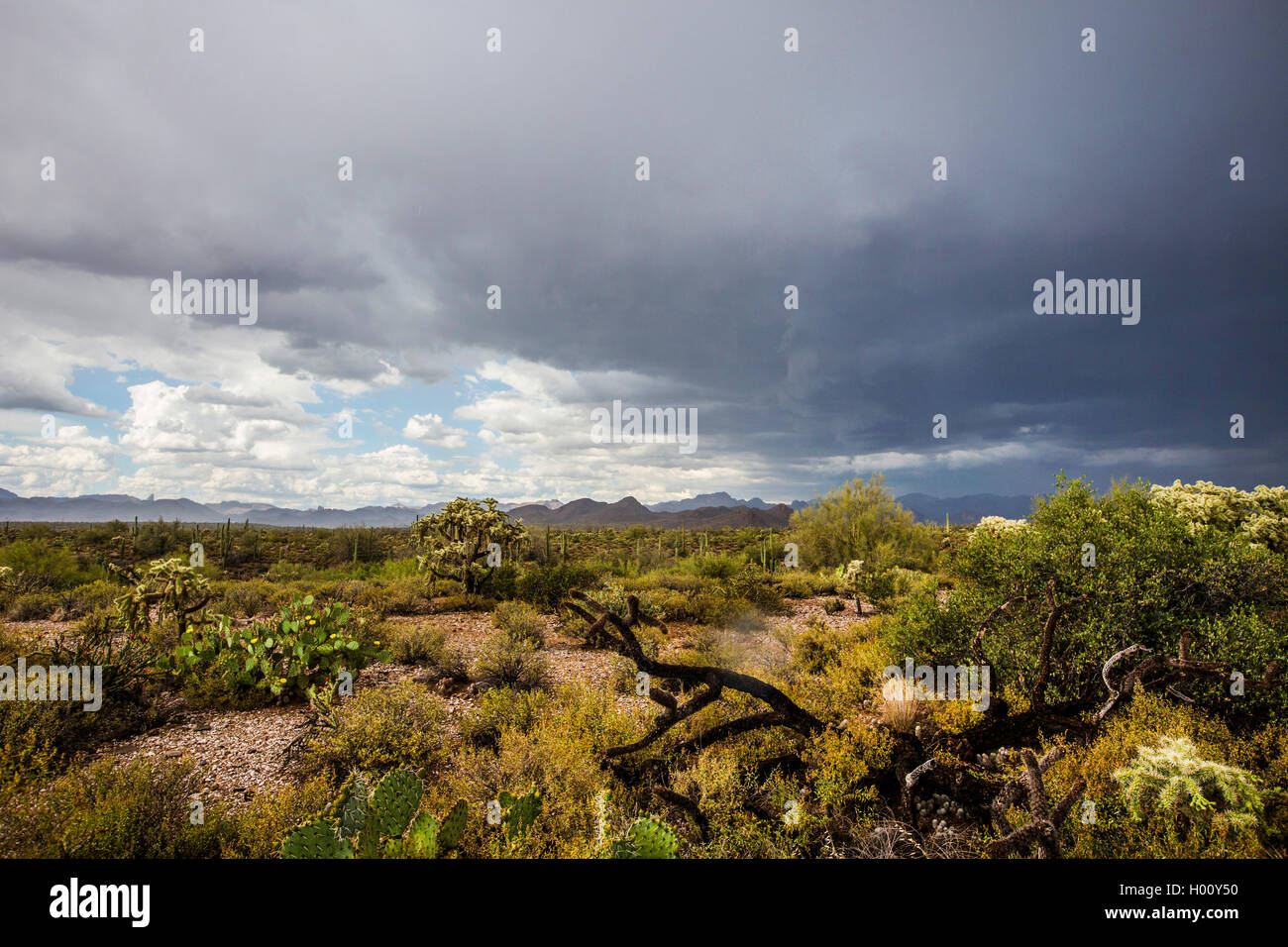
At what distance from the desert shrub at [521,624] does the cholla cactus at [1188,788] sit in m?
7.90

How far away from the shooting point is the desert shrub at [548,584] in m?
13.1

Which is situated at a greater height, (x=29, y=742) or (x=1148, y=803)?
(x=1148, y=803)

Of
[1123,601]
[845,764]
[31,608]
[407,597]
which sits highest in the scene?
[1123,601]

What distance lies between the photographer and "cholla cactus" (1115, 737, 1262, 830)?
8.98 feet

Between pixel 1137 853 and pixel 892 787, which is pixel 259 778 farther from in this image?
pixel 1137 853

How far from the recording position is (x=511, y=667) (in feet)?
24.2

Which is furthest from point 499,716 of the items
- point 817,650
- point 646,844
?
point 817,650

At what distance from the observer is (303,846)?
2688 mm

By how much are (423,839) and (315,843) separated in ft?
1.86

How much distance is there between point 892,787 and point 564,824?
2.80 meters

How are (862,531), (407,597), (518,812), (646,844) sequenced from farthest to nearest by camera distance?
(862,531) → (407,597) → (518,812) → (646,844)

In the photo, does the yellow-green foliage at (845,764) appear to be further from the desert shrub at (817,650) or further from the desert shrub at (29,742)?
the desert shrub at (29,742)

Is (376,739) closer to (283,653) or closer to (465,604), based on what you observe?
(283,653)
